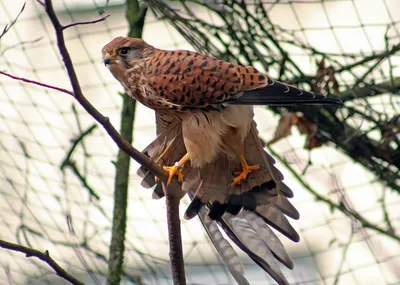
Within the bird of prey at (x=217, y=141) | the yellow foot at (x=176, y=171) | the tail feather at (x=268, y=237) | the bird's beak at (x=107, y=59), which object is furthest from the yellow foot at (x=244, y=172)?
the bird's beak at (x=107, y=59)

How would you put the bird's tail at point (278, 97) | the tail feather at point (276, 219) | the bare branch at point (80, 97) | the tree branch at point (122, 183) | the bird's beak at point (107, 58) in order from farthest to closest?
the tree branch at point (122, 183)
the bird's beak at point (107, 58)
the tail feather at point (276, 219)
the bird's tail at point (278, 97)
the bare branch at point (80, 97)

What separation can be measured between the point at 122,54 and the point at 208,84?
36 cm

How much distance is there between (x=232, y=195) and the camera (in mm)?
2793

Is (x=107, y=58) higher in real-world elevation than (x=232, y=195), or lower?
higher

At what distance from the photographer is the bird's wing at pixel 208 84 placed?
2.56m

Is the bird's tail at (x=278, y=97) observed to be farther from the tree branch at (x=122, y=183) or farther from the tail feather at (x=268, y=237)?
the tree branch at (x=122, y=183)

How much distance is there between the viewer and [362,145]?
3223 millimetres

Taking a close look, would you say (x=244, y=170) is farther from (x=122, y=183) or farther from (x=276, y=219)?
(x=122, y=183)

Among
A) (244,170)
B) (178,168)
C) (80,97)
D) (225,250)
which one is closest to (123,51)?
(178,168)

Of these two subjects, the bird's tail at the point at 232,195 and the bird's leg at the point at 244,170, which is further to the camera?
the bird's leg at the point at 244,170

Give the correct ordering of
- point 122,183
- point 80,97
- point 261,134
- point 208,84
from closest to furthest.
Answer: point 80,97 → point 208,84 → point 122,183 → point 261,134

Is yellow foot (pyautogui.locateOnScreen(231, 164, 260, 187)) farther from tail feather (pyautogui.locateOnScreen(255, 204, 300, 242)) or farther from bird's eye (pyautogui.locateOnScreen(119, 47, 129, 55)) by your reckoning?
bird's eye (pyautogui.locateOnScreen(119, 47, 129, 55))

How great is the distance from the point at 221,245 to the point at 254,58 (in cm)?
94

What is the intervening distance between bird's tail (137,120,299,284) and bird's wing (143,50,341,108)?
0.65 ft
